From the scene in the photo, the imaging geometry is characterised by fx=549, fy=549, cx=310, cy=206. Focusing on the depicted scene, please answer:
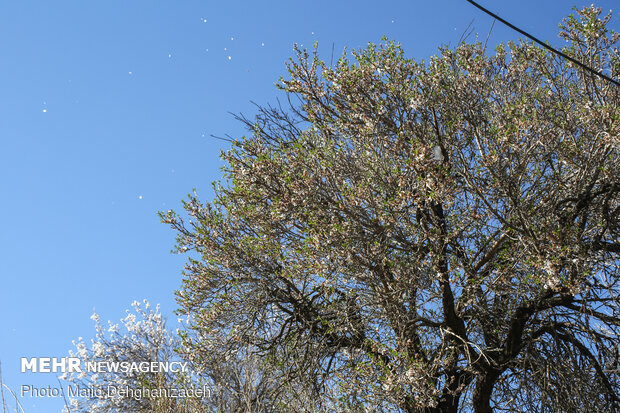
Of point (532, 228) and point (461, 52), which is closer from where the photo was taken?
point (532, 228)

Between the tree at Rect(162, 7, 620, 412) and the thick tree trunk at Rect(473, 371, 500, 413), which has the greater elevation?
the tree at Rect(162, 7, 620, 412)

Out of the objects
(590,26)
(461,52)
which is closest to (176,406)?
(461,52)

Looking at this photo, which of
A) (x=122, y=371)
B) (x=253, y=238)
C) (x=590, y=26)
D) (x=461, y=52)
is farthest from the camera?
(x=122, y=371)

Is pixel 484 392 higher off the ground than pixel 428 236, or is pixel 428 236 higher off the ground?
pixel 428 236

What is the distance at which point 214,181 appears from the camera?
9039 millimetres

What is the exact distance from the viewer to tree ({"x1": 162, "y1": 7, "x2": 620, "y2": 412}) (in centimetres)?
666

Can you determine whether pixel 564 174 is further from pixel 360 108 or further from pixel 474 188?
pixel 360 108

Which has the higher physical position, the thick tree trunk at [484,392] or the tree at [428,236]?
the tree at [428,236]

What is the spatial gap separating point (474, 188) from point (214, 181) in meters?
4.33

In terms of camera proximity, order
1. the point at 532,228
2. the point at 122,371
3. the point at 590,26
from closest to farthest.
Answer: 1. the point at 532,228
2. the point at 590,26
3. the point at 122,371

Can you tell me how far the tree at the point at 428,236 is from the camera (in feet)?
21.8

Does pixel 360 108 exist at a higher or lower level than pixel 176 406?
higher

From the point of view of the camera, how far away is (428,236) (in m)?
6.96

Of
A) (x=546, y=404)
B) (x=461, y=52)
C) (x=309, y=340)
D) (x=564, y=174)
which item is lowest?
(x=546, y=404)
